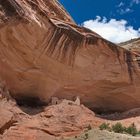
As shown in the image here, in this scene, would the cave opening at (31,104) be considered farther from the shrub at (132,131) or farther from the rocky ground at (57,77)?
the shrub at (132,131)

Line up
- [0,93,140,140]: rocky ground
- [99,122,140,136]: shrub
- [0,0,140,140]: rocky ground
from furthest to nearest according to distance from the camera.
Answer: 1. [99,122,140,136]: shrub
2. [0,0,140,140]: rocky ground
3. [0,93,140,140]: rocky ground

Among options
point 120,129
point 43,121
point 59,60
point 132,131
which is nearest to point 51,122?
point 43,121

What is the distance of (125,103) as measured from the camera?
22062 mm

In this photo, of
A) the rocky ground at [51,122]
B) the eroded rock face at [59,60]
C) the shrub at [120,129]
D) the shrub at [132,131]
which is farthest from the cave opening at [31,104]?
the shrub at [132,131]

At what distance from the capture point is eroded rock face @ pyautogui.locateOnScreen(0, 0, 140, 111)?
56.2 feet

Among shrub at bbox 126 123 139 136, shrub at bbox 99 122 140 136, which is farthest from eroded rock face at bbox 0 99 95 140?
shrub at bbox 126 123 139 136

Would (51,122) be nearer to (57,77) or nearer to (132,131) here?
(57,77)

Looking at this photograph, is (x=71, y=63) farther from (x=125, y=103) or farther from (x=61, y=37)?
(x=125, y=103)

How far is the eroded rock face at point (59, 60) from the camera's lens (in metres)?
17.1

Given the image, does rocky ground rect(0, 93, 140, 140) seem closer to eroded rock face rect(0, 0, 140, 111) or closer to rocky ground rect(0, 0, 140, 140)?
rocky ground rect(0, 0, 140, 140)

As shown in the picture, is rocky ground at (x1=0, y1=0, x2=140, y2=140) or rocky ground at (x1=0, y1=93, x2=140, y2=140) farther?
rocky ground at (x1=0, y1=0, x2=140, y2=140)

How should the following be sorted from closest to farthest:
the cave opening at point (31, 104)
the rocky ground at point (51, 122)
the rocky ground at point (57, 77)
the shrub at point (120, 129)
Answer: the rocky ground at point (51, 122), the rocky ground at point (57, 77), the cave opening at point (31, 104), the shrub at point (120, 129)

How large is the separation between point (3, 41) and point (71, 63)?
350 cm

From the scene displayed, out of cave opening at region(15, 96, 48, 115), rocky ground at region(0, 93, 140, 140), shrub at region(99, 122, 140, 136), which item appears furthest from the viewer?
shrub at region(99, 122, 140, 136)
